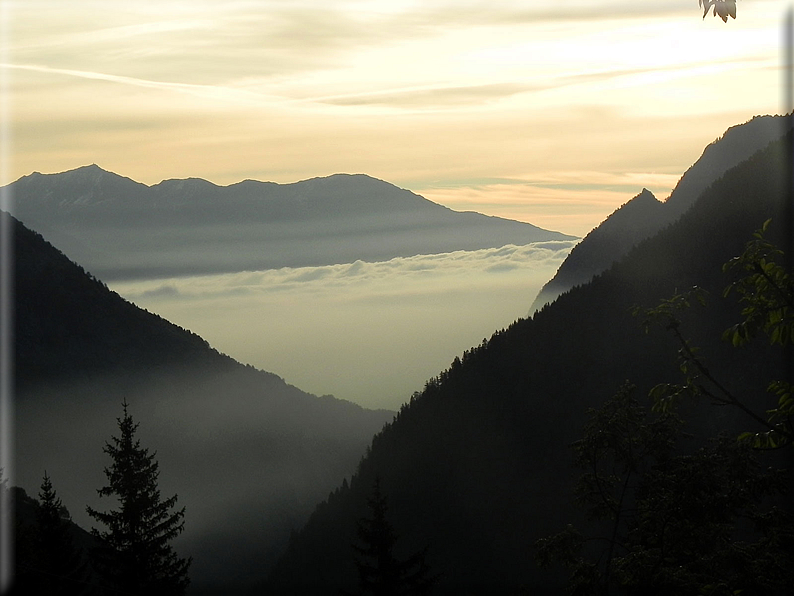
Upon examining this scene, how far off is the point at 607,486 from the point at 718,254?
585ft

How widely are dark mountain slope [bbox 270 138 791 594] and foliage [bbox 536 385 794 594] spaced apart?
5948 inches

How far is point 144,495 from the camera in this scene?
3334cm

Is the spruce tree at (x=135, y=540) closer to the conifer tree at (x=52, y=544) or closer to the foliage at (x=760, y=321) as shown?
the conifer tree at (x=52, y=544)

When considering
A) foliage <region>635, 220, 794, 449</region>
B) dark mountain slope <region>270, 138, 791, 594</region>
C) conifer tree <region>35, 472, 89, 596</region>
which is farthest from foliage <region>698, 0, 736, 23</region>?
dark mountain slope <region>270, 138, 791, 594</region>

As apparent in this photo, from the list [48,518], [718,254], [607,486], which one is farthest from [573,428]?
[607,486]

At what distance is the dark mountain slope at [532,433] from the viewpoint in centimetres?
17250

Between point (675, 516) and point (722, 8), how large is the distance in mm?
12648

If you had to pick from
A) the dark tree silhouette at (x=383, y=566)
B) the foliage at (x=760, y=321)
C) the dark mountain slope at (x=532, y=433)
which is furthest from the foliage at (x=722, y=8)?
the dark mountain slope at (x=532, y=433)

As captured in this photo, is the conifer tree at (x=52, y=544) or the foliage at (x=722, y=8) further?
the conifer tree at (x=52, y=544)

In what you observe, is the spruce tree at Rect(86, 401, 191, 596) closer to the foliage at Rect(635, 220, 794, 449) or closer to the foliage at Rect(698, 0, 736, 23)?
the foliage at Rect(635, 220, 794, 449)

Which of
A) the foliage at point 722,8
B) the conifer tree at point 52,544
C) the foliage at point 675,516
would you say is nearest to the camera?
the foliage at point 722,8

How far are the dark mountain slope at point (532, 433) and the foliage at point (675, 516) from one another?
496ft

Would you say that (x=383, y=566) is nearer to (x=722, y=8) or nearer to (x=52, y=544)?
(x=52, y=544)

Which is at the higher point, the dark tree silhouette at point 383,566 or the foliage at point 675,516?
the foliage at point 675,516
